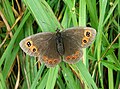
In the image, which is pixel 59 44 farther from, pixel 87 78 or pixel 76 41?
pixel 87 78

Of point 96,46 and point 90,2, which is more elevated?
point 90,2

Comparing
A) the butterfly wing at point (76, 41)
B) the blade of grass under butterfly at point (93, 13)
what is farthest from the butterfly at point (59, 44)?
the blade of grass under butterfly at point (93, 13)

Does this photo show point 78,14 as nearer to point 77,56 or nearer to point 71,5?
point 71,5

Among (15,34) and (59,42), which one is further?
(15,34)

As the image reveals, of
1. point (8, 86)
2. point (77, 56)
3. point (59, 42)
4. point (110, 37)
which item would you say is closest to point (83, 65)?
point (77, 56)

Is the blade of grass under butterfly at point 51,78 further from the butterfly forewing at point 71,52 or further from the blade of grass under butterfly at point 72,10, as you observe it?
the blade of grass under butterfly at point 72,10

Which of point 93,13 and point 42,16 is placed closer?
point 42,16

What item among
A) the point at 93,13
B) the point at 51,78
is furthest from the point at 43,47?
the point at 93,13
